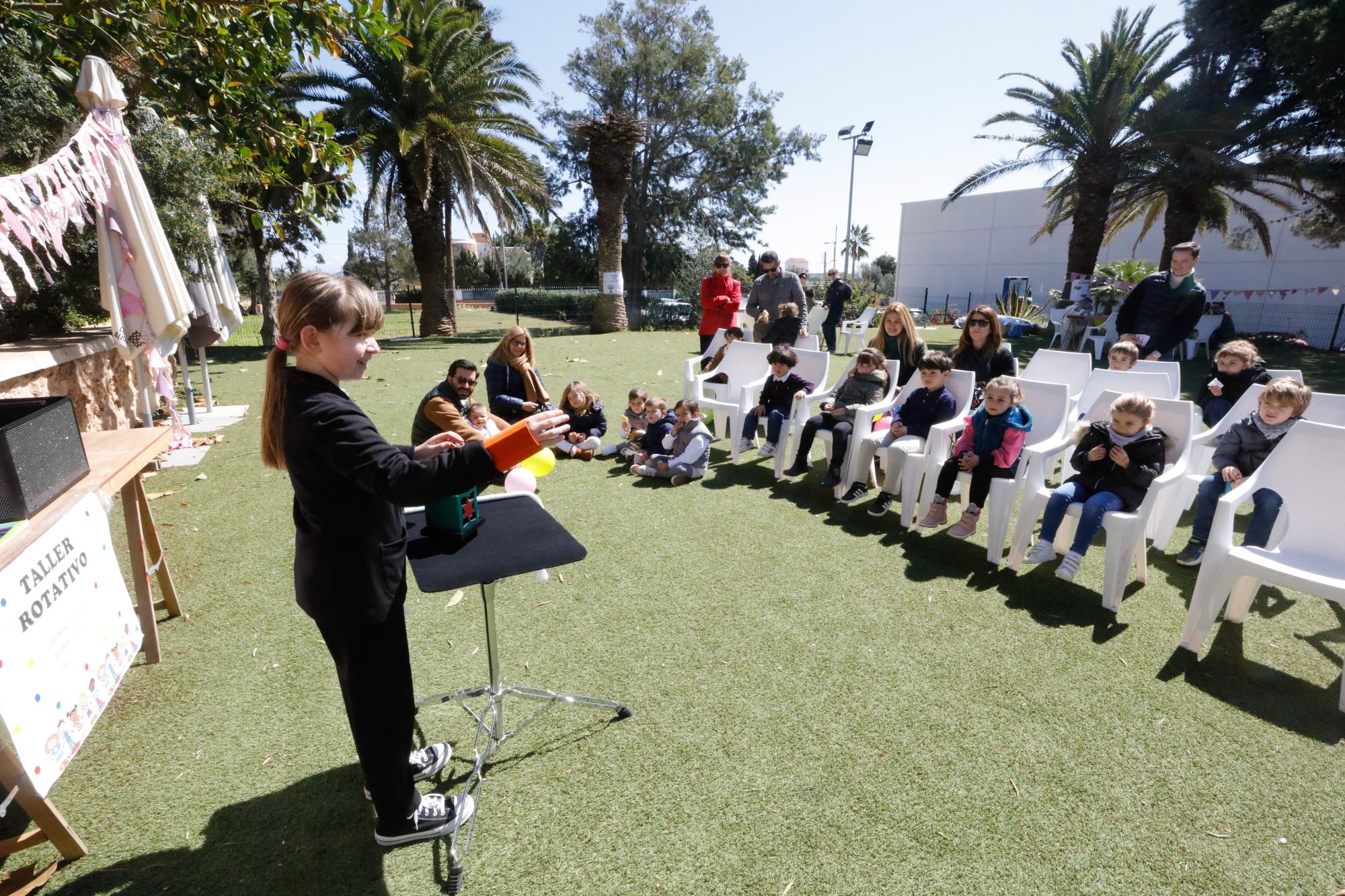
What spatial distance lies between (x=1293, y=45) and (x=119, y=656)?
20.0m

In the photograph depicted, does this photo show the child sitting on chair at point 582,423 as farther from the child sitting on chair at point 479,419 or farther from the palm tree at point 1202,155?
the palm tree at point 1202,155

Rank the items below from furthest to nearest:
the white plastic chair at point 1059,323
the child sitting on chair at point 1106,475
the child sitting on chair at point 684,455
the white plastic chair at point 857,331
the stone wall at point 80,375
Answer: the white plastic chair at point 1059,323 < the white plastic chair at point 857,331 < the child sitting on chair at point 684,455 < the stone wall at point 80,375 < the child sitting on chair at point 1106,475

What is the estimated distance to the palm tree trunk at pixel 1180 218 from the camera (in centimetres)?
1570

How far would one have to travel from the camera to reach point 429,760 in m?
2.47

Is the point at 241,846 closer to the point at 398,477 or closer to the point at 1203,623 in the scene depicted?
the point at 398,477

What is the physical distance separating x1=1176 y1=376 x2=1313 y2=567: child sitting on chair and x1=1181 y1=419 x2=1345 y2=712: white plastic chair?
0.39 feet

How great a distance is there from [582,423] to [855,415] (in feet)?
9.01

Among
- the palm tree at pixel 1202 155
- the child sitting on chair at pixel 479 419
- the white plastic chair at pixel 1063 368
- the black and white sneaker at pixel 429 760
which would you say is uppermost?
the palm tree at pixel 1202 155

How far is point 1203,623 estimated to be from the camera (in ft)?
10.7

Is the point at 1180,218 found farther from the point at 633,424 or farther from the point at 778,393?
the point at 633,424

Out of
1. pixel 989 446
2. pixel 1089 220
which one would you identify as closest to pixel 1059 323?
pixel 1089 220

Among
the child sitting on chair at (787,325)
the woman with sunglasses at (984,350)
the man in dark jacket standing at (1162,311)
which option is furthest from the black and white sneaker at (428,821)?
the man in dark jacket standing at (1162,311)

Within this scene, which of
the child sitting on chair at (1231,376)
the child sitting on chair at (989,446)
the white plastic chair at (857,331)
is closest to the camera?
the child sitting on chair at (989,446)

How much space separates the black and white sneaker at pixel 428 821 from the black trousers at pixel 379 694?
0.31 ft
